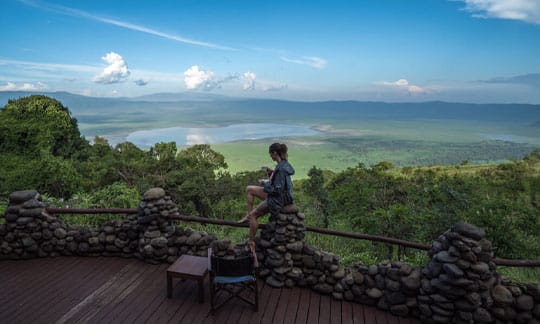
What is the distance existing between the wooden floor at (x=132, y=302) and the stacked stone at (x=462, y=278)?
615 millimetres

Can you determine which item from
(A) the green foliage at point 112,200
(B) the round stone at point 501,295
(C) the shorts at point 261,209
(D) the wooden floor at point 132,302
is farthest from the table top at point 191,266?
(A) the green foliage at point 112,200

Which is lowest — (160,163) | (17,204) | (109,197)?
(160,163)

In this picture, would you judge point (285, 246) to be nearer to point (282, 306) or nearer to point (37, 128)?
point (282, 306)

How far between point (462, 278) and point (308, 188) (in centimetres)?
1519

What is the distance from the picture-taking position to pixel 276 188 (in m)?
5.51

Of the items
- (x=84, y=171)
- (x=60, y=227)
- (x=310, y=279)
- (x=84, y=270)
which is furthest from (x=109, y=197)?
(x=84, y=171)

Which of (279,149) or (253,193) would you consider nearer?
(279,149)

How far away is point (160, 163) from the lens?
31969mm

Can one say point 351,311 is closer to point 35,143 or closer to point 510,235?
point 510,235

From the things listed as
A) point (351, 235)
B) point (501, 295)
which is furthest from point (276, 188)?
point (501, 295)

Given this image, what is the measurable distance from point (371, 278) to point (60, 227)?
20.4 feet

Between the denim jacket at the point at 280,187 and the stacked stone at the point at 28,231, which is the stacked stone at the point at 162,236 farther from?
the stacked stone at the point at 28,231

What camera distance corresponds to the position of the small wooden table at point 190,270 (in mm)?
5320

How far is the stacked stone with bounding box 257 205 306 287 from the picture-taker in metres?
5.71
